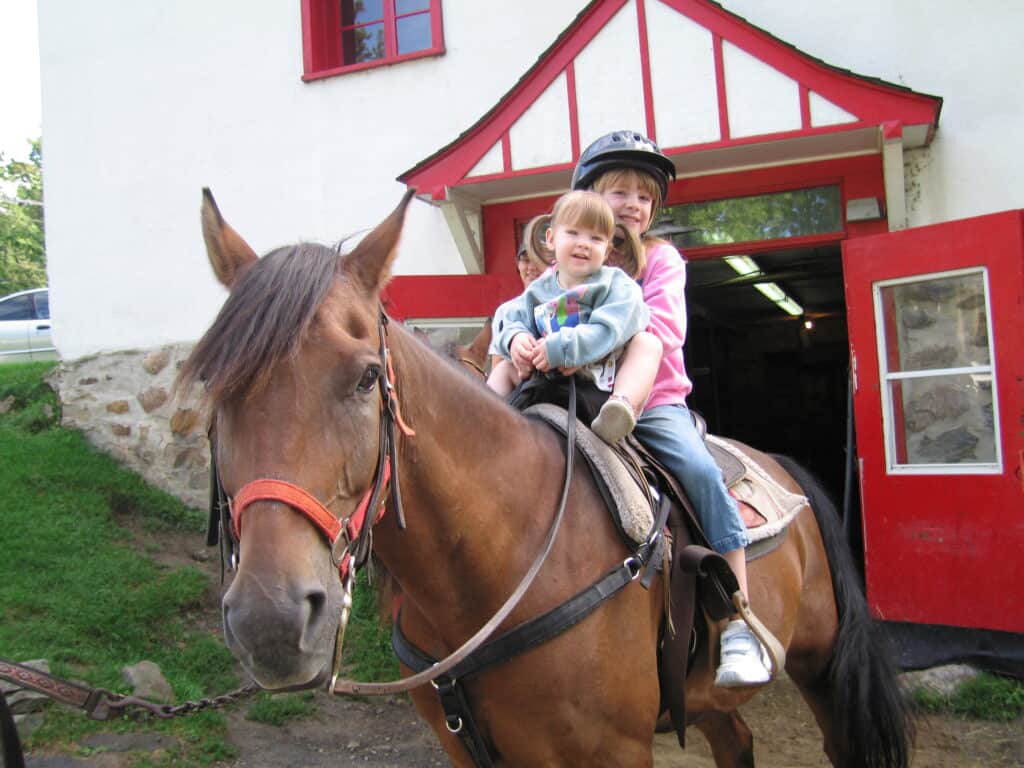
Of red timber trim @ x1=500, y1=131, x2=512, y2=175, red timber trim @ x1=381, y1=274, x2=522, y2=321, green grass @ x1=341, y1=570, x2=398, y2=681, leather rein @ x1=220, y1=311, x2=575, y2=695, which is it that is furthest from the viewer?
red timber trim @ x1=381, y1=274, x2=522, y2=321

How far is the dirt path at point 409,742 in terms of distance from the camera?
416 cm

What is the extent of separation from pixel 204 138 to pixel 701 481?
644 cm

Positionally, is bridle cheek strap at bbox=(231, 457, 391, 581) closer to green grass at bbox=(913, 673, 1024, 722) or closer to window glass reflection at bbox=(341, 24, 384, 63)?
green grass at bbox=(913, 673, 1024, 722)

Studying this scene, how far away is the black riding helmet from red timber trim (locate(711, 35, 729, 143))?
6.89ft

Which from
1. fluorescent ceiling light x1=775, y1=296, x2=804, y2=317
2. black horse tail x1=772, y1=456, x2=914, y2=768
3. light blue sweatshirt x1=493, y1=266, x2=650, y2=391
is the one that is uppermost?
fluorescent ceiling light x1=775, y1=296, x2=804, y2=317

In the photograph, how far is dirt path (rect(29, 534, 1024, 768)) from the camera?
4156 millimetres

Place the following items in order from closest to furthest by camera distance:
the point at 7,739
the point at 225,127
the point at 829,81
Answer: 1. the point at 7,739
2. the point at 829,81
3. the point at 225,127

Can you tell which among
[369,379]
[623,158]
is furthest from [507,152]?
[369,379]

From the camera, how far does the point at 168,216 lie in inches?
289

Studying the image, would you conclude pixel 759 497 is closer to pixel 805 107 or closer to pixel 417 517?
pixel 417 517

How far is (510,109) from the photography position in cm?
544

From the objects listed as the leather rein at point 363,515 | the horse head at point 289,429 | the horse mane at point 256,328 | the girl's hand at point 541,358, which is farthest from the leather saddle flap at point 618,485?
the horse mane at point 256,328

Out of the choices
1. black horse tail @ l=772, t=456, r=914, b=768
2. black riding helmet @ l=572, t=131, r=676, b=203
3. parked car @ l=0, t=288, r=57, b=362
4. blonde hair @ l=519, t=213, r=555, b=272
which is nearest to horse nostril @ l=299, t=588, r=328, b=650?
blonde hair @ l=519, t=213, r=555, b=272

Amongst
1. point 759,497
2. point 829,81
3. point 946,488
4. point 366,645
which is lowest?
point 366,645
